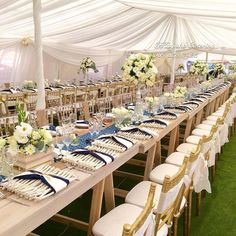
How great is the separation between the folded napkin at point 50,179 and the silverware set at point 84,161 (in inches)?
11.4

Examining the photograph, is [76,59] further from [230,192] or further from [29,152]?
[29,152]

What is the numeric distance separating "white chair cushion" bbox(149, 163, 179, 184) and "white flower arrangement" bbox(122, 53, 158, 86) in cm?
146

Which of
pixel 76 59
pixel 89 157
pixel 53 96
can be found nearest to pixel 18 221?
pixel 89 157

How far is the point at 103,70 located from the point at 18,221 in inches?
555

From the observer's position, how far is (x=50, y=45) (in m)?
11.1

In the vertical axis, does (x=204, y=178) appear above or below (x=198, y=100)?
below

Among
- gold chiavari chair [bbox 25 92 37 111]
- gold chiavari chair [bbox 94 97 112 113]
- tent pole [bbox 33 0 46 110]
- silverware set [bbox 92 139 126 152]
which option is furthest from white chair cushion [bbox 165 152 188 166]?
gold chiavari chair [bbox 25 92 37 111]

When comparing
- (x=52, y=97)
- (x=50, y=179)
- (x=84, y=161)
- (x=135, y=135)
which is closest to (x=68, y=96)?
(x=52, y=97)

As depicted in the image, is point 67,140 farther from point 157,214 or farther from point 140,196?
point 157,214

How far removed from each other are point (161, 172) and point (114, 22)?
5012mm

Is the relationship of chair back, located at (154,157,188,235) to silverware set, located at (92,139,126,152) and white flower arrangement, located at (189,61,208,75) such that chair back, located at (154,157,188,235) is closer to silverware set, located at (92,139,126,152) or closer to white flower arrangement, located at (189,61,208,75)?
silverware set, located at (92,139,126,152)

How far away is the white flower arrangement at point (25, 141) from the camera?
2053 millimetres

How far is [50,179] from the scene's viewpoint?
1892 millimetres

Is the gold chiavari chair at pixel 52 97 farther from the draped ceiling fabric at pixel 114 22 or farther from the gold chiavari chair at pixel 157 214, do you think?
the gold chiavari chair at pixel 157 214
